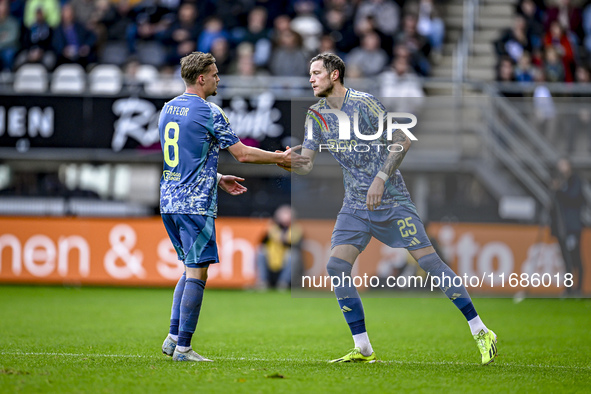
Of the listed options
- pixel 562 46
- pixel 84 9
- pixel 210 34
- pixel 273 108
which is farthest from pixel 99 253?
pixel 562 46

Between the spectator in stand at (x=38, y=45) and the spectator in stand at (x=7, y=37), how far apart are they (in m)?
0.16

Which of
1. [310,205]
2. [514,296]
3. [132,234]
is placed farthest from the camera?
[132,234]

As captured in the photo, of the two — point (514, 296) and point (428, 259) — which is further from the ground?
point (428, 259)

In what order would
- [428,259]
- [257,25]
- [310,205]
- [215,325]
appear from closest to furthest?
[428,259]
[215,325]
[310,205]
[257,25]

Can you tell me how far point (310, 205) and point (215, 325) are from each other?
2.74m

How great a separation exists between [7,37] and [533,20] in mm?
11151

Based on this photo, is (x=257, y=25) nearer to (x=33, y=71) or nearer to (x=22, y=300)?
(x=33, y=71)

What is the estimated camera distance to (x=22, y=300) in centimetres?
1285

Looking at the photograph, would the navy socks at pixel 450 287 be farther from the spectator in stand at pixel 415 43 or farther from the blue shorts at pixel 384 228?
the spectator in stand at pixel 415 43

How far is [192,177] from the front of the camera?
257 inches

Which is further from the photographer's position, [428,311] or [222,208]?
[222,208]

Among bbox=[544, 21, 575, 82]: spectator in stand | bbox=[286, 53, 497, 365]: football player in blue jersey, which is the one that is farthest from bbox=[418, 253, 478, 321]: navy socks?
bbox=[544, 21, 575, 82]: spectator in stand

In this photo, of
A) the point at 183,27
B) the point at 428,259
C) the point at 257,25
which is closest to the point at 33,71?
the point at 183,27

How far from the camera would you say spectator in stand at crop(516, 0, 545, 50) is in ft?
58.6
